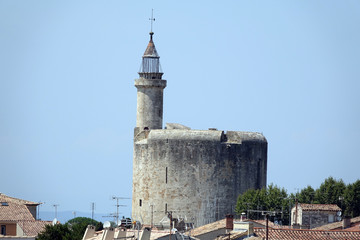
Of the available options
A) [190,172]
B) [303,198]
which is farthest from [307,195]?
[190,172]

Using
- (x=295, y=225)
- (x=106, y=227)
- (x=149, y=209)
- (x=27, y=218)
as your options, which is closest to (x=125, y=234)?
(x=106, y=227)

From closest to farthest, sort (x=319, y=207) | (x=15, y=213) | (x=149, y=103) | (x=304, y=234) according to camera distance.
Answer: (x=304, y=234) < (x=319, y=207) < (x=15, y=213) < (x=149, y=103)

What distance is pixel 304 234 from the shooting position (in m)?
59.7

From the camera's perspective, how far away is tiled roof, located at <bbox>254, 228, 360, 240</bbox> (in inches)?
2308

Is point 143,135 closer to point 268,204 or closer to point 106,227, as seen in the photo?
point 268,204

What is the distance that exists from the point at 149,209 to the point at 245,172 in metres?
6.52

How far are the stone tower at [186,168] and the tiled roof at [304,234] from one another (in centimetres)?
2846

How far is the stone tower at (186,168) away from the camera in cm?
8962

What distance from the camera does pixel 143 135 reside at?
298 feet

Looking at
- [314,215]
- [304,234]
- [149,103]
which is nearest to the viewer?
[304,234]

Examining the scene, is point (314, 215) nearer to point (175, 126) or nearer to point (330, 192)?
point (330, 192)

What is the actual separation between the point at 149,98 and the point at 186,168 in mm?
5261

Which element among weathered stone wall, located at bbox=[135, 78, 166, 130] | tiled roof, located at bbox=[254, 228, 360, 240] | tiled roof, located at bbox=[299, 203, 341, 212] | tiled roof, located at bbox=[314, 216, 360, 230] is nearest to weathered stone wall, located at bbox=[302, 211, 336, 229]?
tiled roof, located at bbox=[299, 203, 341, 212]

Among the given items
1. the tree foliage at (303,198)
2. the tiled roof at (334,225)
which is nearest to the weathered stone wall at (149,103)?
the tree foliage at (303,198)
